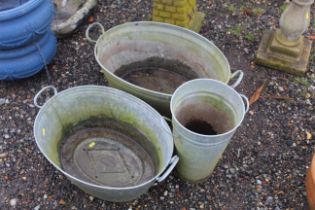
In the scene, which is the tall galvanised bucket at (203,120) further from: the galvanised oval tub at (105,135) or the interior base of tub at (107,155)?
the interior base of tub at (107,155)

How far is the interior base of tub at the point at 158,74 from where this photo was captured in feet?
10.3

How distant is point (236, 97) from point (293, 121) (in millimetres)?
937

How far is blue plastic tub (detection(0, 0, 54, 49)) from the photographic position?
104 inches

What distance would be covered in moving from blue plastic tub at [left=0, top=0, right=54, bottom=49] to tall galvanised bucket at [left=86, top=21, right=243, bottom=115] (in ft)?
1.16

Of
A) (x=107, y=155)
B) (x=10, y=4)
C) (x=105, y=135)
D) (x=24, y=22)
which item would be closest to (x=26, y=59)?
(x=24, y=22)

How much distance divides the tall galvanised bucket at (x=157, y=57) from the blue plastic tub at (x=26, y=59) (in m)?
0.41

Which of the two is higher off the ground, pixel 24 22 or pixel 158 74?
pixel 24 22

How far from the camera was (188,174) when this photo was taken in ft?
8.55

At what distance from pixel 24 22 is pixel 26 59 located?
376 mm

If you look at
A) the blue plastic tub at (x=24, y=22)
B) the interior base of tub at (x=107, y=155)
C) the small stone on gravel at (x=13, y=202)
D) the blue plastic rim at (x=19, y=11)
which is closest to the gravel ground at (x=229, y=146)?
the small stone on gravel at (x=13, y=202)

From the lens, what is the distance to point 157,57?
315cm

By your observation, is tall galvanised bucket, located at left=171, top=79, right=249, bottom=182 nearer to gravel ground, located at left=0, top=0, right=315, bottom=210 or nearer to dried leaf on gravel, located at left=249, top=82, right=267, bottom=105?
gravel ground, located at left=0, top=0, right=315, bottom=210

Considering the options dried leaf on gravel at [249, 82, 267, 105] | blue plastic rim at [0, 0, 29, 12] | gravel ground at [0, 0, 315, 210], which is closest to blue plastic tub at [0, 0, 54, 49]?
blue plastic rim at [0, 0, 29, 12]

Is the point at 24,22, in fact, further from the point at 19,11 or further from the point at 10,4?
the point at 10,4
